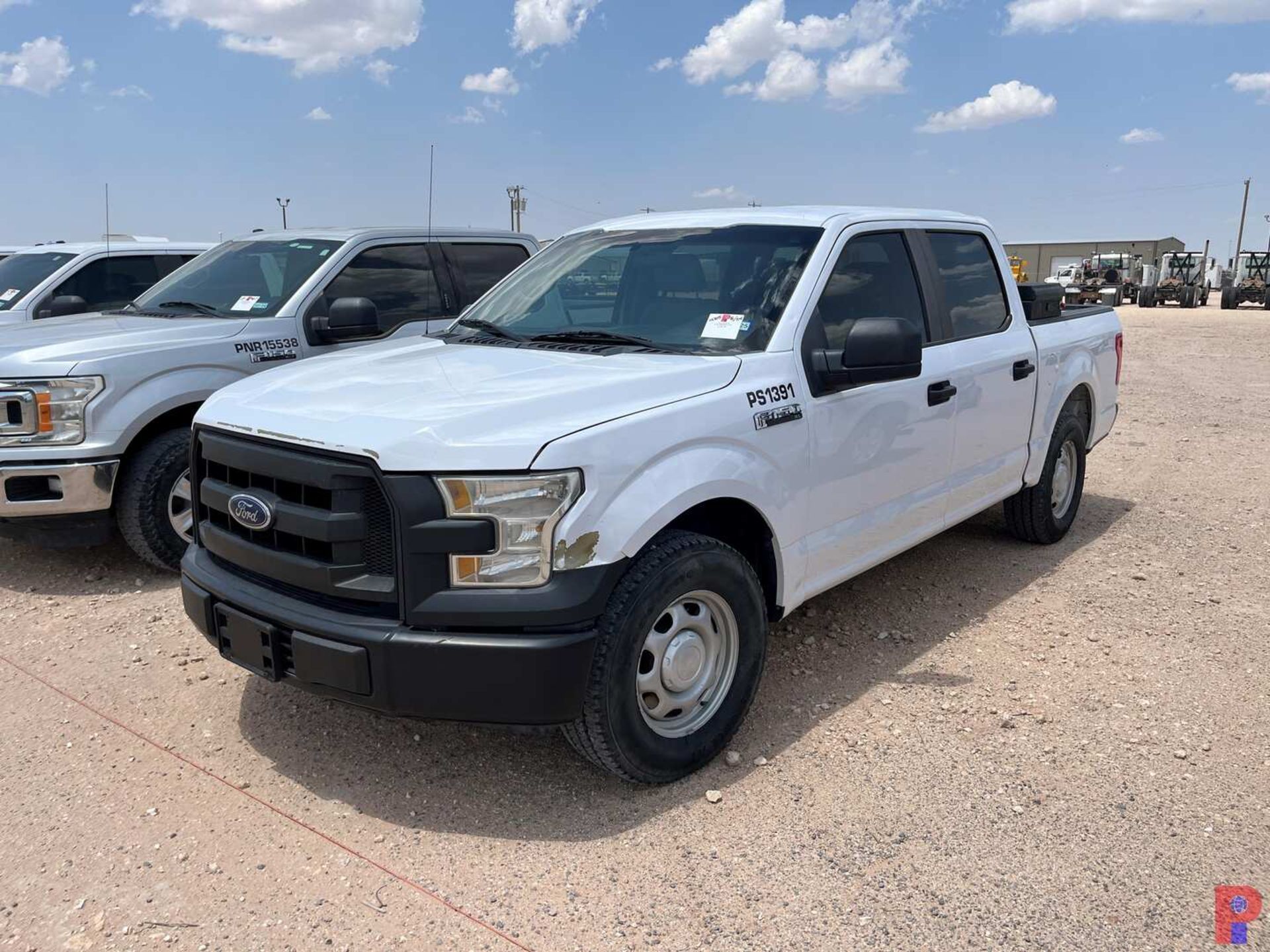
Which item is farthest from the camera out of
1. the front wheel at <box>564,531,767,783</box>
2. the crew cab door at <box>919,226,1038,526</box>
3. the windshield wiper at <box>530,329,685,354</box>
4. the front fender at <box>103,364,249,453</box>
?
the front fender at <box>103,364,249,453</box>

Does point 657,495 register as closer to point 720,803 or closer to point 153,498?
point 720,803

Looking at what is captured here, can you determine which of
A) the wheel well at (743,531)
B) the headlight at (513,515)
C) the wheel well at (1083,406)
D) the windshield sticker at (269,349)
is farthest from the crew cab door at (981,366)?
the windshield sticker at (269,349)

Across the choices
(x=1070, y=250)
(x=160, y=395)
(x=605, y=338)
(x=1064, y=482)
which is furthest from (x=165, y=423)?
(x=1070, y=250)

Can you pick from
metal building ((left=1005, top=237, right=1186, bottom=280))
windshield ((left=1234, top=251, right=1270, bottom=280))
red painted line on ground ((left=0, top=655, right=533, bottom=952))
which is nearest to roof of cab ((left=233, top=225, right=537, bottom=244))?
red painted line on ground ((left=0, top=655, right=533, bottom=952))

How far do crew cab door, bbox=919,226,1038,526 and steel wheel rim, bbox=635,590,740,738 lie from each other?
5.75 ft

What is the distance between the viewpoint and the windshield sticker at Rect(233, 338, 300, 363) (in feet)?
18.5

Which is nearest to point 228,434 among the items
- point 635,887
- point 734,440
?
point 734,440

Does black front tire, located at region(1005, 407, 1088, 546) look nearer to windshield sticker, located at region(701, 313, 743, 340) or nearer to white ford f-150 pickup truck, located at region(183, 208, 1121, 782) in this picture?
white ford f-150 pickup truck, located at region(183, 208, 1121, 782)

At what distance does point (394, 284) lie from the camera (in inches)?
253

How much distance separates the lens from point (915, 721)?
382 cm

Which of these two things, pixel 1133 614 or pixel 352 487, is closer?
pixel 352 487

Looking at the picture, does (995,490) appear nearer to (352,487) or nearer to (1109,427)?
(1109,427)

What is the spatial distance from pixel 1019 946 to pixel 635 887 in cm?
102

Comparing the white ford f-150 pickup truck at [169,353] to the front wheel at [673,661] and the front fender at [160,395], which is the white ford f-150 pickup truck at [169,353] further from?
the front wheel at [673,661]
